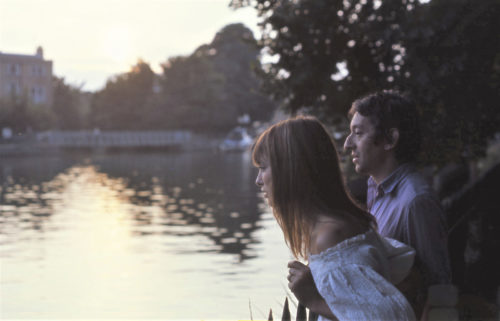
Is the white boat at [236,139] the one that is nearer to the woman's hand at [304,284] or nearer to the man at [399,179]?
the man at [399,179]

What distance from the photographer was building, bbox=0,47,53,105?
60188 millimetres

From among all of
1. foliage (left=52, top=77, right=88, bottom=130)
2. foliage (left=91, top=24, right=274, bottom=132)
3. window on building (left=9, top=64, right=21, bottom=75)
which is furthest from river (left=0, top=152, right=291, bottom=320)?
foliage (left=91, top=24, right=274, bottom=132)

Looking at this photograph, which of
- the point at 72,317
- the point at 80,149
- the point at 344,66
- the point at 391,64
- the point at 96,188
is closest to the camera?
the point at 391,64

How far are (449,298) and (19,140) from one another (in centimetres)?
6448

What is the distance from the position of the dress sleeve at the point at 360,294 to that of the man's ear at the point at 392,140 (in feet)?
2.33

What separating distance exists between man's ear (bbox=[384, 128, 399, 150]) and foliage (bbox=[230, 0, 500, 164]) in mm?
4957

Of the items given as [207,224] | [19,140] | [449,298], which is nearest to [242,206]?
[207,224]

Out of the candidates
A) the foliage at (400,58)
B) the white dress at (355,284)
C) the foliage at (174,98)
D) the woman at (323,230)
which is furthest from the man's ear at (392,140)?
the foliage at (174,98)

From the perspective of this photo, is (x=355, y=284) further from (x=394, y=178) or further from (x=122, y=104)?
(x=122, y=104)

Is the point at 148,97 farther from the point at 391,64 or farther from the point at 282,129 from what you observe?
the point at 282,129

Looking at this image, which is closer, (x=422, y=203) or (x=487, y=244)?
(x=422, y=203)

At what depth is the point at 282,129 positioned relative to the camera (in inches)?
63.6

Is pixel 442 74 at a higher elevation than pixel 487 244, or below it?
higher

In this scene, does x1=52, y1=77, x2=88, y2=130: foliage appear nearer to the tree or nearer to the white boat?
the tree
